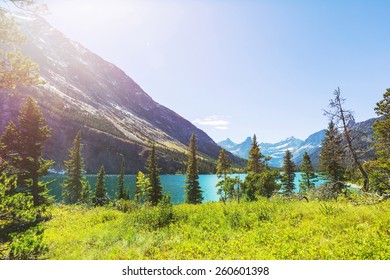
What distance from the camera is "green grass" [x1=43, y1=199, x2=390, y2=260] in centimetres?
657

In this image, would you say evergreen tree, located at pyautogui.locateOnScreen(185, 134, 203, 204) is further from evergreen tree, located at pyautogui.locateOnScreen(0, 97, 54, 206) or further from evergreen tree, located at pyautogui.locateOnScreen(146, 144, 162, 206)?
evergreen tree, located at pyautogui.locateOnScreen(0, 97, 54, 206)

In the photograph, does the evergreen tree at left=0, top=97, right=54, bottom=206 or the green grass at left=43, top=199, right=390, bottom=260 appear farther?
the evergreen tree at left=0, top=97, right=54, bottom=206

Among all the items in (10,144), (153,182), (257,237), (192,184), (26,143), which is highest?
(26,143)

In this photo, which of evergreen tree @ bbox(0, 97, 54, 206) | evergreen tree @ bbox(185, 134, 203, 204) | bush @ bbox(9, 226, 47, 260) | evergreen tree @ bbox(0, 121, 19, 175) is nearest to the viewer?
bush @ bbox(9, 226, 47, 260)

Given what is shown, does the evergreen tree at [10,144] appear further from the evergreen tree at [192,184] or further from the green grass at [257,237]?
the evergreen tree at [192,184]

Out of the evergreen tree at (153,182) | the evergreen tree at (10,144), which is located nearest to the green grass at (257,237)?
the evergreen tree at (10,144)

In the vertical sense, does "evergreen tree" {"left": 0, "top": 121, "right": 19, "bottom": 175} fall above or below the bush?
above

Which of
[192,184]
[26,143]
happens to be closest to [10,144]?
[26,143]

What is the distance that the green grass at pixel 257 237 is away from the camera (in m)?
6.57

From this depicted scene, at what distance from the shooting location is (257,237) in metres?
7.95

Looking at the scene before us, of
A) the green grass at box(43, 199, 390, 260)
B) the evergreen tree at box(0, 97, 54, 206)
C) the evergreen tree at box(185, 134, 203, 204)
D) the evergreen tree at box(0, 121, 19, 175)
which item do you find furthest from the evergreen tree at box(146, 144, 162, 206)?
the green grass at box(43, 199, 390, 260)

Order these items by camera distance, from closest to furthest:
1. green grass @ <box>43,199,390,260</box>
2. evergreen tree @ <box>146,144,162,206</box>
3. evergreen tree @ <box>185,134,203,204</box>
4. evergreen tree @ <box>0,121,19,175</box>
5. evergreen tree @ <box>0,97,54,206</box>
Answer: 1. green grass @ <box>43,199,390,260</box>
2. evergreen tree @ <box>0,121,19,175</box>
3. evergreen tree @ <box>0,97,54,206</box>
4. evergreen tree @ <box>146,144,162,206</box>
5. evergreen tree @ <box>185,134,203,204</box>

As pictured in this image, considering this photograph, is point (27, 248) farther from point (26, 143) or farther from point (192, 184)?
point (192, 184)
